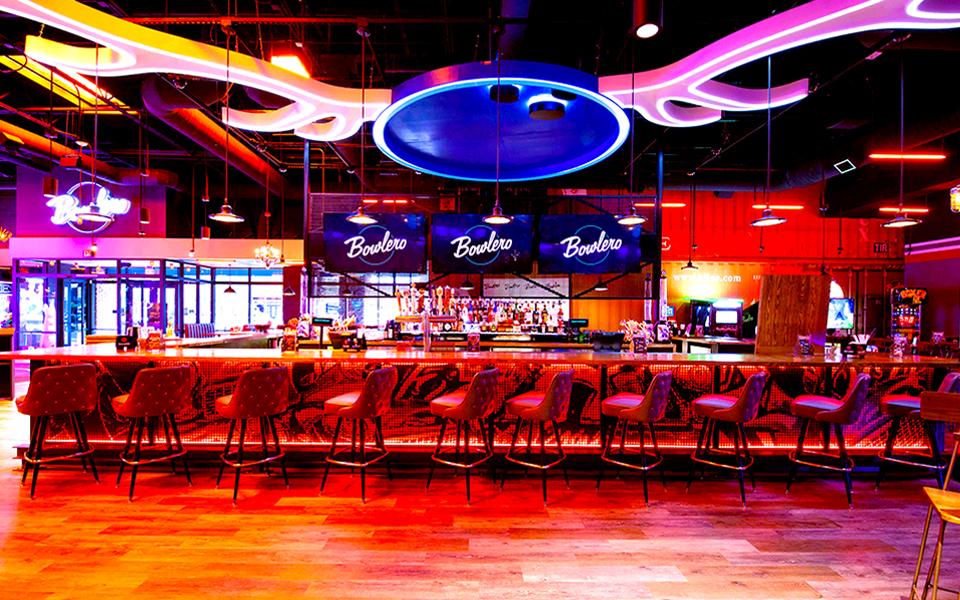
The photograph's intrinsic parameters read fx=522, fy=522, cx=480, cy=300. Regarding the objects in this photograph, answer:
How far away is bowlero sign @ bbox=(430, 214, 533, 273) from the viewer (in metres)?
6.66

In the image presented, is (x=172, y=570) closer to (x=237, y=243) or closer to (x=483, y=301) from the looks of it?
(x=483, y=301)

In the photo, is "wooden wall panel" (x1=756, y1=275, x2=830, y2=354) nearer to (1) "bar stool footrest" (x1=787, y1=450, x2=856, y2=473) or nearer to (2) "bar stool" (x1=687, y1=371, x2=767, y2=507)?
(1) "bar stool footrest" (x1=787, y1=450, x2=856, y2=473)

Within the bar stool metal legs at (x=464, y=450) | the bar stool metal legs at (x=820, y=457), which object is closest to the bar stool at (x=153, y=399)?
the bar stool metal legs at (x=464, y=450)

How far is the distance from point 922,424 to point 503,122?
188 inches

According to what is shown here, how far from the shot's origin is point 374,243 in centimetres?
668

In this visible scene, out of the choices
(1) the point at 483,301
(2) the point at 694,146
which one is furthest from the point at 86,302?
(2) the point at 694,146

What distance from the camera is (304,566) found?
2.97 m

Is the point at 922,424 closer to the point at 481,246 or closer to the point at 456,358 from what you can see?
Answer: the point at 456,358

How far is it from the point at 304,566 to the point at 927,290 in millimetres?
15194

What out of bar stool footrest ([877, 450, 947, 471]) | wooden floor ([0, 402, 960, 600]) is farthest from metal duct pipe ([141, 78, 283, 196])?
bar stool footrest ([877, 450, 947, 471])

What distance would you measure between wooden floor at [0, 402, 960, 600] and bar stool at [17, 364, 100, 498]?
9.3 inches

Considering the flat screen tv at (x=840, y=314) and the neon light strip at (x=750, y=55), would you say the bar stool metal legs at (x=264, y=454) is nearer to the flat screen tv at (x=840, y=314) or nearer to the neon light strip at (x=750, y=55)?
the neon light strip at (x=750, y=55)

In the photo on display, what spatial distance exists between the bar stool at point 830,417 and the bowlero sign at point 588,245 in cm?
278

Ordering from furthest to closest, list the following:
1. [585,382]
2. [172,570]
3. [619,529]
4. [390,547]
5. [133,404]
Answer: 1. [585,382]
2. [133,404]
3. [619,529]
4. [390,547]
5. [172,570]
